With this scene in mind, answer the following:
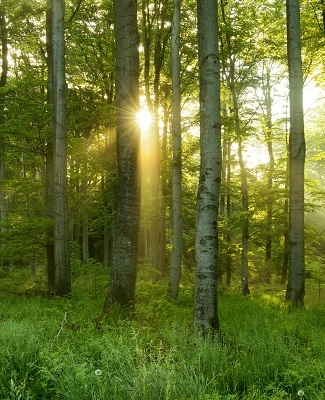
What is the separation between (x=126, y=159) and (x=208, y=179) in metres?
2.82

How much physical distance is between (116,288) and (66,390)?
187 inches

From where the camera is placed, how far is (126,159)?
8.15m

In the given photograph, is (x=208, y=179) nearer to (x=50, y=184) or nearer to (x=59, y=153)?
(x=59, y=153)

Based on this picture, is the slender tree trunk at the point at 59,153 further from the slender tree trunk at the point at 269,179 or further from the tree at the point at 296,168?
the slender tree trunk at the point at 269,179

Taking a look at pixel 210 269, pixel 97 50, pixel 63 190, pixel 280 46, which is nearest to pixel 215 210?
pixel 210 269

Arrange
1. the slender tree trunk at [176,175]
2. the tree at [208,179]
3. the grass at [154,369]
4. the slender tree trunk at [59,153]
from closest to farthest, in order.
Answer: the grass at [154,369] < the tree at [208,179] < the slender tree trunk at [59,153] < the slender tree trunk at [176,175]

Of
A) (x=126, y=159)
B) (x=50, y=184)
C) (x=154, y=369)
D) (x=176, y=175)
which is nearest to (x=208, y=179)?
(x=126, y=159)

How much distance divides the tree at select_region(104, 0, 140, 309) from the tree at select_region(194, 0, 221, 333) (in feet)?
8.20

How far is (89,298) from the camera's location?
984 centimetres

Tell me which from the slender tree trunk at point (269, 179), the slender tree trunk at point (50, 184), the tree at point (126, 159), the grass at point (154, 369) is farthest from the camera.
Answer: the slender tree trunk at point (269, 179)

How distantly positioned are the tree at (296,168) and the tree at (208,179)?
15.3 feet

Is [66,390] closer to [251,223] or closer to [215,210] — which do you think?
[215,210]

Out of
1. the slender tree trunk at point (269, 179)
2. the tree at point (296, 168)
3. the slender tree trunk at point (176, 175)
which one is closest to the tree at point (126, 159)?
the slender tree trunk at point (176, 175)

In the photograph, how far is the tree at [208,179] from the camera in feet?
18.7
